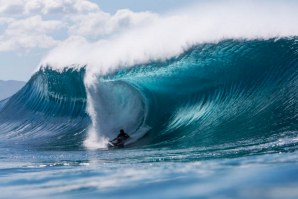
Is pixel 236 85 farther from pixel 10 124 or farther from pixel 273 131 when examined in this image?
pixel 10 124

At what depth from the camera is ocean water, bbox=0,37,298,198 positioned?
4.53 metres

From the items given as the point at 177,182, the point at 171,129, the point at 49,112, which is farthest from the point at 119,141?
the point at 49,112

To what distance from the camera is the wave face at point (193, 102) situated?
10.4m

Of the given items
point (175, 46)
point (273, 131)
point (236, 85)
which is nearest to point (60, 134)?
point (175, 46)

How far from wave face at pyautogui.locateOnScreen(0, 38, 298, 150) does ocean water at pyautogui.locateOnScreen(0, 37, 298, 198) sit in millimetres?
35

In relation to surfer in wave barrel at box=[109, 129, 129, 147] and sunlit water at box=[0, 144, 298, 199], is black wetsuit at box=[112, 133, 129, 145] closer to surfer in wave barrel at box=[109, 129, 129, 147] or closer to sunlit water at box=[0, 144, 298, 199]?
surfer in wave barrel at box=[109, 129, 129, 147]

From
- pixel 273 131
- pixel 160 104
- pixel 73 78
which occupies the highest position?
pixel 73 78

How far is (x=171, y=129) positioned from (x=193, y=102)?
1789mm

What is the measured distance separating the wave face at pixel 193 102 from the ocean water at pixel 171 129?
35 millimetres

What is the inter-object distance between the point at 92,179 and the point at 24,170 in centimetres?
186

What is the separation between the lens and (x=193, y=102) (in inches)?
561

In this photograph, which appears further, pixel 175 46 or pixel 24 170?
pixel 175 46

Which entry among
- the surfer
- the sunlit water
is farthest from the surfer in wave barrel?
the sunlit water

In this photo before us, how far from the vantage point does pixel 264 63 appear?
13.0m
